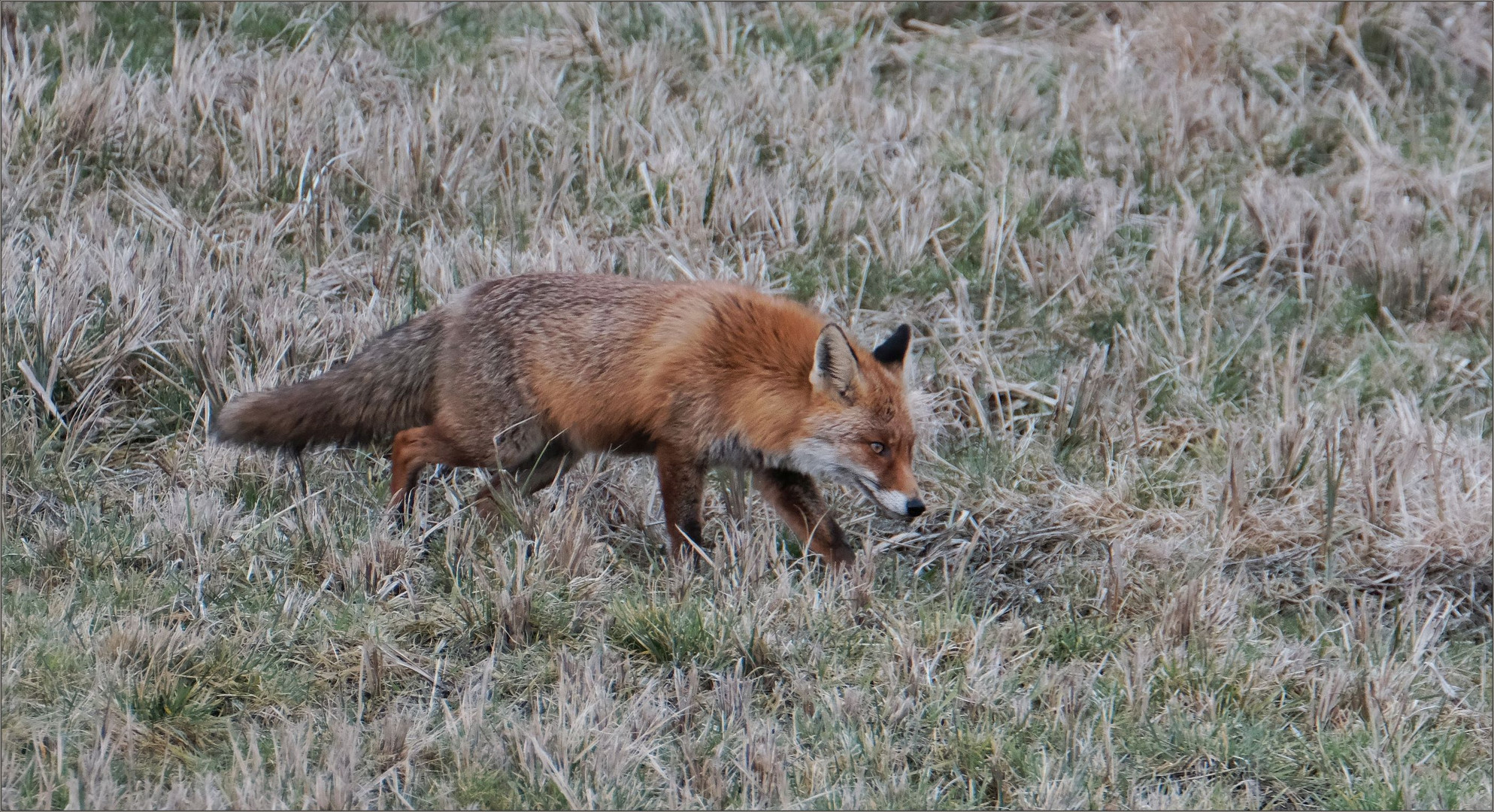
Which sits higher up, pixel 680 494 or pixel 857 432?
pixel 857 432

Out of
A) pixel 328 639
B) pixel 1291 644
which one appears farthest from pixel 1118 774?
pixel 328 639

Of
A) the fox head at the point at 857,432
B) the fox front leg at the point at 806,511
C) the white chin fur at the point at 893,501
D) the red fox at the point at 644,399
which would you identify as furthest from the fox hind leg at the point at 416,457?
the white chin fur at the point at 893,501

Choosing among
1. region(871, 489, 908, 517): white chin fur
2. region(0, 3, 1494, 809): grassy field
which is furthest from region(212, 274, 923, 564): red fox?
region(0, 3, 1494, 809): grassy field

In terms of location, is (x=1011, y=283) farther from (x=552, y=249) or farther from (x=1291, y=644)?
(x=1291, y=644)

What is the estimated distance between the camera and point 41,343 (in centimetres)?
553

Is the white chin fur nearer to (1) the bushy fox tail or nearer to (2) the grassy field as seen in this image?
(2) the grassy field

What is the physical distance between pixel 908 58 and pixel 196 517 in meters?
5.97

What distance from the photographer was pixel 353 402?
5.32 metres

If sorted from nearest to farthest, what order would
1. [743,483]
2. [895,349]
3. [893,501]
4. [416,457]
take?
[893,501]
[416,457]
[895,349]
[743,483]

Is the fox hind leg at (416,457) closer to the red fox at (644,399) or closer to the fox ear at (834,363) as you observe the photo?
the red fox at (644,399)

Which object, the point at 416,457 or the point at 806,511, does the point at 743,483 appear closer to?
the point at 806,511

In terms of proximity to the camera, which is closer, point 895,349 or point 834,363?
point 834,363

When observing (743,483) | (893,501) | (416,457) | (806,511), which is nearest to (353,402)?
(416,457)

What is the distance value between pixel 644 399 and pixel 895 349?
994mm
